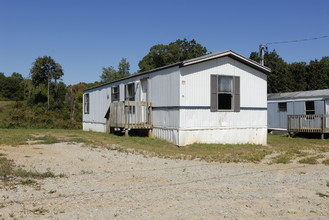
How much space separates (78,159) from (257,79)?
364 inches

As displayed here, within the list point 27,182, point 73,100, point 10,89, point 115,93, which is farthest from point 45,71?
point 27,182

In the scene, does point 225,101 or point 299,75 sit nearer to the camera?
point 225,101

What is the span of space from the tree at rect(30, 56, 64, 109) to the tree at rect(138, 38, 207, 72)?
12.9 meters

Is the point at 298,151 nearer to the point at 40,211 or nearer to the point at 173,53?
the point at 40,211

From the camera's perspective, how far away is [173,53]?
151 ft

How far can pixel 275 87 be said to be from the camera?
36.8 metres

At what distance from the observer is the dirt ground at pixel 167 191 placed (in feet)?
14.8

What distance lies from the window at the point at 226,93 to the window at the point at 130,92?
4874 millimetres

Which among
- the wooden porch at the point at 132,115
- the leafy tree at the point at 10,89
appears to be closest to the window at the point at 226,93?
the wooden porch at the point at 132,115

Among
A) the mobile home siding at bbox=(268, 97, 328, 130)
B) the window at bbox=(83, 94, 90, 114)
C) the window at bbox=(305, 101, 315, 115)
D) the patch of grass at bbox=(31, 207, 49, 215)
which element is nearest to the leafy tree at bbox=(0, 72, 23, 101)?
the window at bbox=(83, 94, 90, 114)

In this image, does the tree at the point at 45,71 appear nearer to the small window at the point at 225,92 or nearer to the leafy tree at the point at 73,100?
the leafy tree at the point at 73,100

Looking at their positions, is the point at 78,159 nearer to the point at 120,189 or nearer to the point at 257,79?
the point at 120,189

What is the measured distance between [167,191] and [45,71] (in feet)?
121

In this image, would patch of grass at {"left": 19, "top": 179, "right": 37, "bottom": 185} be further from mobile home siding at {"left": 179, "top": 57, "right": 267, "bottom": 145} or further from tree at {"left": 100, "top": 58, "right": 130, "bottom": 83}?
tree at {"left": 100, "top": 58, "right": 130, "bottom": 83}
